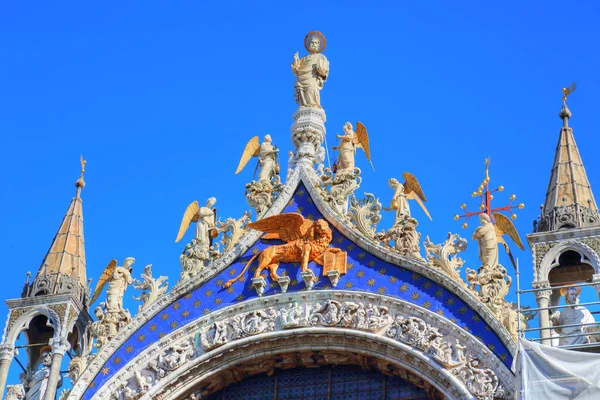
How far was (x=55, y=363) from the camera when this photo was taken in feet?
88.1

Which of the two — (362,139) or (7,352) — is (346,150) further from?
(7,352)

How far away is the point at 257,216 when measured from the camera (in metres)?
27.8

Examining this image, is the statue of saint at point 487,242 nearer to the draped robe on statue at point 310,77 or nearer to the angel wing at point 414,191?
the angel wing at point 414,191

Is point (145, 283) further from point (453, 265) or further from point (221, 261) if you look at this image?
point (453, 265)

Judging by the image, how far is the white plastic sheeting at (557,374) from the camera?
23188mm

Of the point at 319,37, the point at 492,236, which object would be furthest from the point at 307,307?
the point at 319,37

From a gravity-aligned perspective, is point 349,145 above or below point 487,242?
above

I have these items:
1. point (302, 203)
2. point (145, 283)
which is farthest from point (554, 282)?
point (145, 283)

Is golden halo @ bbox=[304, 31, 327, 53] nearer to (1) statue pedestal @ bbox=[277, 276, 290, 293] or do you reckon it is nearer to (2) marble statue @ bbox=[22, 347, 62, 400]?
(1) statue pedestal @ bbox=[277, 276, 290, 293]

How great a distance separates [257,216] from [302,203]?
731mm

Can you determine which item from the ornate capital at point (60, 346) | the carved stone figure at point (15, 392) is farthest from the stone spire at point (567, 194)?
the carved stone figure at point (15, 392)

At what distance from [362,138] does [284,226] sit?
2239 mm

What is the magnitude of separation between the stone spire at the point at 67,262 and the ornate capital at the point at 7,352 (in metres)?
0.97

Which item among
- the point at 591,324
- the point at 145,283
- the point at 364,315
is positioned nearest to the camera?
the point at 591,324
